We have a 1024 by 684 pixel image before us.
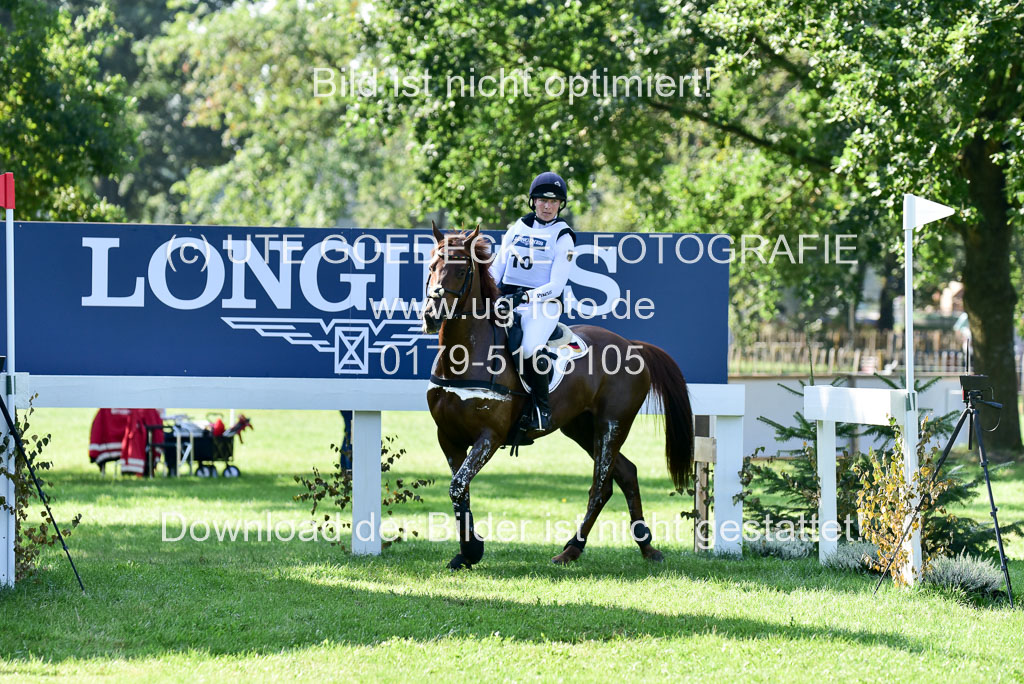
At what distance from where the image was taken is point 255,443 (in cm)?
2248

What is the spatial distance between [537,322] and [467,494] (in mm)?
1356

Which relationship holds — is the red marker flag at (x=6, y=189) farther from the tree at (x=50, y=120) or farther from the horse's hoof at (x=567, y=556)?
the tree at (x=50, y=120)

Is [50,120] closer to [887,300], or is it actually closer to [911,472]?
[911,472]

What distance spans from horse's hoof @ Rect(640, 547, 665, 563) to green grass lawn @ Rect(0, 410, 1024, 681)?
10cm

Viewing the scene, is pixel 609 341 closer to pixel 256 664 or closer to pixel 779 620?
pixel 779 620

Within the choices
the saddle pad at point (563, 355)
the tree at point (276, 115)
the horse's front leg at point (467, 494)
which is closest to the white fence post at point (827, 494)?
the saddle pad at point (563, 355)

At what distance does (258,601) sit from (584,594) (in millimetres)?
2125

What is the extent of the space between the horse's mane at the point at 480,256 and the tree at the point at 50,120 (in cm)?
1160

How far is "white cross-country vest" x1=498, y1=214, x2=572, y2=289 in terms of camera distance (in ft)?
28.1

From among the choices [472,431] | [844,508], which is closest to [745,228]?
[844,508]

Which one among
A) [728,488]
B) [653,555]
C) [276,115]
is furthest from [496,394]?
[276,115]

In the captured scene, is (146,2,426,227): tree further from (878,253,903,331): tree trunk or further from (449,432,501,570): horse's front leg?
(449,432,501,570): horse's front leg

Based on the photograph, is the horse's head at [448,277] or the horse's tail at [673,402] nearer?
the horse's head at [448,277]

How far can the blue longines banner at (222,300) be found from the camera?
31.4 ft
